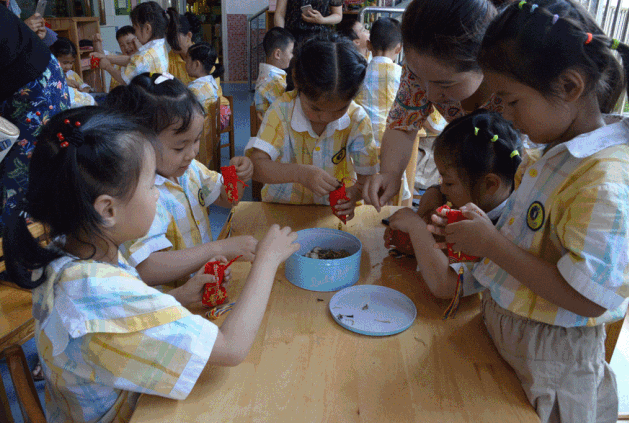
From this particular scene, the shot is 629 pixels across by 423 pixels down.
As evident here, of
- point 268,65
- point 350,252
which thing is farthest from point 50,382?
point 268,65

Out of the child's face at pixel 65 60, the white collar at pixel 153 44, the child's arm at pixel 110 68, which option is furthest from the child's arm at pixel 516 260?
the child's face at pixel 65 60

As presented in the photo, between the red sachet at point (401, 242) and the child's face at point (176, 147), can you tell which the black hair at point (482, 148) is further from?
the child's face at point (176, 147)

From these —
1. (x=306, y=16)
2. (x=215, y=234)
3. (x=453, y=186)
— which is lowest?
(x=215, y=234)

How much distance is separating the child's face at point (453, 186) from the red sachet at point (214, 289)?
70cm

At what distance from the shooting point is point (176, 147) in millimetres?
1387

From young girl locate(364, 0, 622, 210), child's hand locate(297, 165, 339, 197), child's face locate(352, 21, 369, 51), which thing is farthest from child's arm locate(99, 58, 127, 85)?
young girl locate(364, 0, 622, 210)

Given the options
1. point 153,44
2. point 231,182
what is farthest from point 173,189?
point 153,44

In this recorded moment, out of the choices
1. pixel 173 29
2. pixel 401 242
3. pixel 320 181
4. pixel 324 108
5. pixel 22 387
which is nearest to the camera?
pixel 22 387

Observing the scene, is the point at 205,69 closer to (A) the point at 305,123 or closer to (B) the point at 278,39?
(B) the point at 278,39

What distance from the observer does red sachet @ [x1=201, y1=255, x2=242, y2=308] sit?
106 cm

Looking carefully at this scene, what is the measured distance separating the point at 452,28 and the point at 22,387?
1.29 metres

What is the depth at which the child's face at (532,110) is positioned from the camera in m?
0.89

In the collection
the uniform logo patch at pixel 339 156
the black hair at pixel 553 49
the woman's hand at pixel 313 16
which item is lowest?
the uniform logo patch at pixel 339 156

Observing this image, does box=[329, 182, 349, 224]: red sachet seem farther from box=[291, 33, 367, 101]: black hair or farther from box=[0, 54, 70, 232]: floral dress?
box=[0, 54, 70, 232]: floral dress
